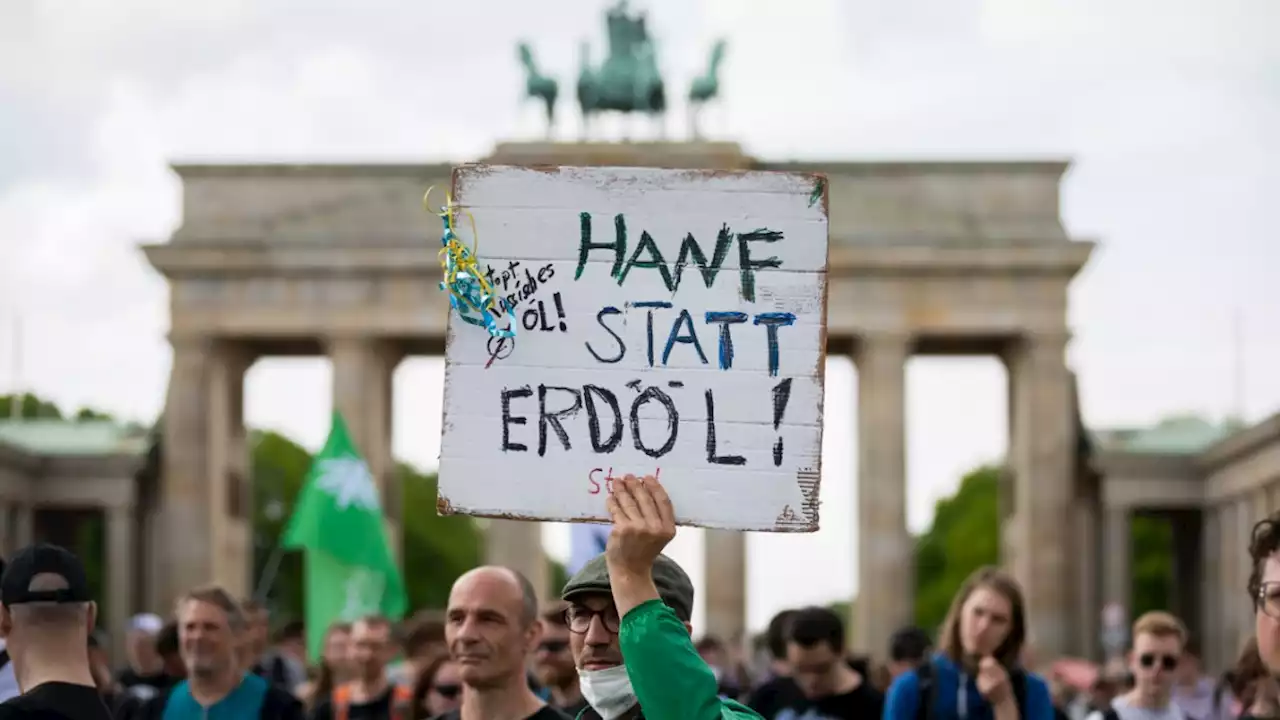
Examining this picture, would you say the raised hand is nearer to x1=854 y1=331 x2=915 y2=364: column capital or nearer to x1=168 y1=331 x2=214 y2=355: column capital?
x1=854 y1=331 x2=915 y2=364: column capital

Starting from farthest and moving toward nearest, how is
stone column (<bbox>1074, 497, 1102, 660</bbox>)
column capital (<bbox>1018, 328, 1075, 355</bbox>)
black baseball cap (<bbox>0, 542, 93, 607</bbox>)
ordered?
stone column (<bbox>1074, 497, 1102, 660</bbox>)
column capital (<bbox>1018, 328, 1075, 355</bbox>)
black baseball cap (<bbox>0, 542, 93, 607</bbox>)

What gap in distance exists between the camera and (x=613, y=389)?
7.70m

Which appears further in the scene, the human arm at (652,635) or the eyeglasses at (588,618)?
the eyeglasses at (588,618)

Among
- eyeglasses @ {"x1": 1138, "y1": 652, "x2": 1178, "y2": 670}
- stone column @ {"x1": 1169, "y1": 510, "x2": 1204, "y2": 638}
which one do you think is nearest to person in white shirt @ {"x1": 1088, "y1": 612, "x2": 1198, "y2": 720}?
eyeglasses @ {"x1": 1138, "y1": 652, "x2": 1178, "y2": 670}

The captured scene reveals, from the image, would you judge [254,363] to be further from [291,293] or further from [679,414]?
[679,414]

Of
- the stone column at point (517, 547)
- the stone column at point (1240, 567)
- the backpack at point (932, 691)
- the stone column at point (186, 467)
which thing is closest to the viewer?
the backpack at point (932, 691)

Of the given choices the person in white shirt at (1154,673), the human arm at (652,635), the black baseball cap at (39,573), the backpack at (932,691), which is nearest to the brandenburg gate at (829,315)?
the person in white shirt at (1154,673)

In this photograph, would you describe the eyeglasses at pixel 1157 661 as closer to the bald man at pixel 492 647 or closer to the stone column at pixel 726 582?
the bald man at pixel 492 647

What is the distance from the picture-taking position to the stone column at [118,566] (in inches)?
2790

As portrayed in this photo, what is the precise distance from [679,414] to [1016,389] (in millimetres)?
63024

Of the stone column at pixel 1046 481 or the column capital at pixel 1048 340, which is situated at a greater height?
the column capital at pixel 1048 340

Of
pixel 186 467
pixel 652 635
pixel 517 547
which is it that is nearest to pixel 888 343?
pixel 517 547

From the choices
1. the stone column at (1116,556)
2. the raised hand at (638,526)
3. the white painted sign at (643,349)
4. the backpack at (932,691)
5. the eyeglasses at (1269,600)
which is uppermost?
the white painted sign at (643,349)

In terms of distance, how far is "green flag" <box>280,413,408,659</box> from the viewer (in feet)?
122
